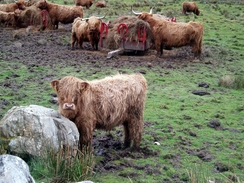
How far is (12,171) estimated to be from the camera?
3291 millimetres

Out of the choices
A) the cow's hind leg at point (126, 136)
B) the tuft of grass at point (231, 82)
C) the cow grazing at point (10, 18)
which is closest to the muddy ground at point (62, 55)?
the cow grazing at point (10, 18)

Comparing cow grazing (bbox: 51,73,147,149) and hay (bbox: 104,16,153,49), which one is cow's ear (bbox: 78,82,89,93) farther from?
hay (bbox: 104,16,153,49)

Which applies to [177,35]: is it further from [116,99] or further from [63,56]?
[116,99]

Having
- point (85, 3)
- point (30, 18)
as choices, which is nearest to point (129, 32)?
point (30, 18)

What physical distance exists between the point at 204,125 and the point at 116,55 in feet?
18.3

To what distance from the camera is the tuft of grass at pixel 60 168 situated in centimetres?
480

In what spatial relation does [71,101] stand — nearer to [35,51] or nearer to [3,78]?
[3,78]

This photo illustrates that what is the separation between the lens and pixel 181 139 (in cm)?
693

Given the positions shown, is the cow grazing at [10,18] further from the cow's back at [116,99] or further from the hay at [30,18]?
the cow's back at [116,99]

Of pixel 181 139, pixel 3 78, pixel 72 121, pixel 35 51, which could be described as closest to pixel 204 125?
pixel 181 139

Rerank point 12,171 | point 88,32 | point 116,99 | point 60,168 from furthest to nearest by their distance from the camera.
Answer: point 88,32 → point 116,99 → point 60,168 → point 12,171

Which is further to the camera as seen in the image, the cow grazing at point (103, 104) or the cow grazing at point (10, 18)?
the cow grazing at point (10, 18)

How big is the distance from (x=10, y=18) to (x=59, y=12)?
1.79 metres

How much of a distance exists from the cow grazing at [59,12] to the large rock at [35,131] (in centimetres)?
1207
